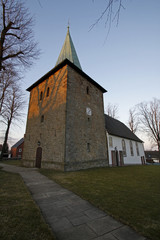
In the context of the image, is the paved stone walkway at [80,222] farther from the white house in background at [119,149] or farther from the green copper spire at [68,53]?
the green copper spire at [68,53]

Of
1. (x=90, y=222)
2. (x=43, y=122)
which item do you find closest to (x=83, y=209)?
(x=90, y=222)

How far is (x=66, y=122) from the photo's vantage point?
11.7 metres

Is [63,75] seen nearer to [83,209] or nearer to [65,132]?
[65,132]

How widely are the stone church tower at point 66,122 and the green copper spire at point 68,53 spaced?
0.20 meters

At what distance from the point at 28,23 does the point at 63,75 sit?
5.83 m

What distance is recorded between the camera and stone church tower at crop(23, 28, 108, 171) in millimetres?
11641

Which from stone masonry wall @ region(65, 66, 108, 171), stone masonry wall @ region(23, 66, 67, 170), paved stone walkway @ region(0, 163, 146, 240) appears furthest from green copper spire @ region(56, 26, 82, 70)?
paved stone walkway @ region(0, 163, 146, 240)

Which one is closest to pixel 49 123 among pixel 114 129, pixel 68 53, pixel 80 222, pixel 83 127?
pixel 83 127

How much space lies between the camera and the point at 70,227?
2.43 metres

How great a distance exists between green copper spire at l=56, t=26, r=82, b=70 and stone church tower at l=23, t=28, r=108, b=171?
197 mm

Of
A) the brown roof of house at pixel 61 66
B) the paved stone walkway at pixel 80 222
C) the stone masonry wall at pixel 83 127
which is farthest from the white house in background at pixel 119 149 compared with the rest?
the paved stone walkway at pixel 80 222

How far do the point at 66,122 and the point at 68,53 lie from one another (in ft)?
42.1

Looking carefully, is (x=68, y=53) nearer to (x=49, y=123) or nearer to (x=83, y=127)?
(x=49, y=123)

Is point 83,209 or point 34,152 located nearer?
point 83,209
